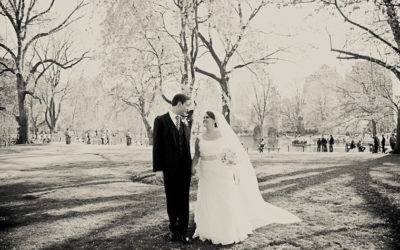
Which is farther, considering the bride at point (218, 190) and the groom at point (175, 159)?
the bride at point (218, 190)

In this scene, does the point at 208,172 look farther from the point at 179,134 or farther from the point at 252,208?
the point at 252,208

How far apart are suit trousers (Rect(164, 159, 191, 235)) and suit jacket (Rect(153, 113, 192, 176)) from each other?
95 millimetres

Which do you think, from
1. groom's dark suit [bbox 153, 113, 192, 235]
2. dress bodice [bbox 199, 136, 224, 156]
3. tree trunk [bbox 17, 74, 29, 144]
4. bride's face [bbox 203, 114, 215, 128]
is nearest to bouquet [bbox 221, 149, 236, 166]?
dress bodice [bbox 199, 136, 224, 156]

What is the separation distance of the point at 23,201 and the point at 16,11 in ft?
80.2

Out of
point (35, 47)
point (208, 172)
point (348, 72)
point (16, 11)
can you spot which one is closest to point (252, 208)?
point (208, 172)

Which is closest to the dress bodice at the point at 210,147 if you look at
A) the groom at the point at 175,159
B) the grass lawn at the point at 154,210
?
the groom at the point at 175,159

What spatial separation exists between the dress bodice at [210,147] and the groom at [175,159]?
42 cm

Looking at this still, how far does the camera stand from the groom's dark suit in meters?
5.25

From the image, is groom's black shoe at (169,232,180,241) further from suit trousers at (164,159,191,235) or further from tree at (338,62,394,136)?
tree at (338,62,394,136)

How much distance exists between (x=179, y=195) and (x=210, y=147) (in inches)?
42.1

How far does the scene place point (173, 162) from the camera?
5.23 m

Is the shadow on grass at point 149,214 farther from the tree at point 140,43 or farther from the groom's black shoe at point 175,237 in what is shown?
the tree at point 140,43

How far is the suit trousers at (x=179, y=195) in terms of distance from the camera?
532 centimetres

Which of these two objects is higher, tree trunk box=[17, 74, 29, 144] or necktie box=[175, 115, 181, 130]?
tree trunk box=[17, 74, 29, 144]
